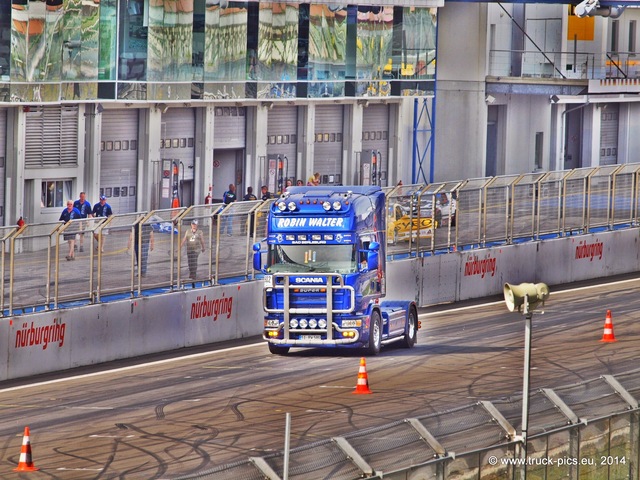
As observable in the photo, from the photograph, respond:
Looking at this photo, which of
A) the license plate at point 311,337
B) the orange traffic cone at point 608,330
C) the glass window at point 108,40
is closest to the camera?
the license plate at point 311,337

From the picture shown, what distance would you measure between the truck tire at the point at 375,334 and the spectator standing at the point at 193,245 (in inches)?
187

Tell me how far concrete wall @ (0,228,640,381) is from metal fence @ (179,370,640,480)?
47.2ft

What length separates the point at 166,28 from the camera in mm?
50656

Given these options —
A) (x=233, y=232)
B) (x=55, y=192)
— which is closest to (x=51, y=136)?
(x=55, y=192)

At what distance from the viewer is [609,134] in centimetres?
7550

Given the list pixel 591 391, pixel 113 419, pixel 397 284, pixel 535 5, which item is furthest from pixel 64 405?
pixel 535 5

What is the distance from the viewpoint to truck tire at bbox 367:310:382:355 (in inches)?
1214

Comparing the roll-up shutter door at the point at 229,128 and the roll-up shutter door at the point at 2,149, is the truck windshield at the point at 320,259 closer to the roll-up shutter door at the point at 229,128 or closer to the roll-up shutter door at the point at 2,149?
the roll-up shutter door at the point at 2,149

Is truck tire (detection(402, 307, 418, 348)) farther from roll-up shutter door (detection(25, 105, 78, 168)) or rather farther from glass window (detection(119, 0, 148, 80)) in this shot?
glass window (detection(119, 0, 148, 80))

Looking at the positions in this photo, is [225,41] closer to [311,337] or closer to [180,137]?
[180,137]

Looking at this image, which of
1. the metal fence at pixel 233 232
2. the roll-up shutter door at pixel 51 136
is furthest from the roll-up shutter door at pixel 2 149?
the metal fence at pixel 233 232

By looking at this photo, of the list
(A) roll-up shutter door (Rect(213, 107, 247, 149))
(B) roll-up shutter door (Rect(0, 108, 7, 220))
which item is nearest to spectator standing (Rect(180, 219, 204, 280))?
(B) roll-up shutter door (Rect(0, 108, 7, 220))

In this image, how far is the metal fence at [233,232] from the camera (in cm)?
2962

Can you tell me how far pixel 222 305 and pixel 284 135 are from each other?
979 inches
